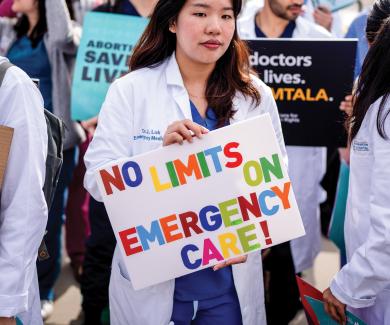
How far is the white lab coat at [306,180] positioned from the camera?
4.04 meters

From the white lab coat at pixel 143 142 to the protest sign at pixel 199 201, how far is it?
133 mm

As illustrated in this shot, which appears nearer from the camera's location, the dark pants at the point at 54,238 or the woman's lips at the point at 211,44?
the woman's lips at the point at 211,44

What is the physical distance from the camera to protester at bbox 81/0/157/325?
12.5 ft

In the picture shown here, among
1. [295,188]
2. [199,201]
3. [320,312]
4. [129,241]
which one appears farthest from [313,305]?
[295,188]

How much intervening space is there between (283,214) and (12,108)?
0.88 metres

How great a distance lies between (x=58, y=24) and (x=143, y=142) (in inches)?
71.6

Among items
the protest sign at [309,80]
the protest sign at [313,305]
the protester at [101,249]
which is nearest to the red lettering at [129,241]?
the protest sign at [313,305]

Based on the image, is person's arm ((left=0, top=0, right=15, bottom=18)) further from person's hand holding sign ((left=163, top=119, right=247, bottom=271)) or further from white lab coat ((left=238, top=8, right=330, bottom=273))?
person's hand holding sign ((left=163, top=119, right=247, bottom=271))

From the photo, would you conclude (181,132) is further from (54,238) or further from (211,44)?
(54,238)

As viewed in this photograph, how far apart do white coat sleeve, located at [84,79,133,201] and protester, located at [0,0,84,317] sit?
170 cm

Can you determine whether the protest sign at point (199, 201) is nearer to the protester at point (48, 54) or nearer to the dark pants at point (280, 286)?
the dark pants at point (280, 286)

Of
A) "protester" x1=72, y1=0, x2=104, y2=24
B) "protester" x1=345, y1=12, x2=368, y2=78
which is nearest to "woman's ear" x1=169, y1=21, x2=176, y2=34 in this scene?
"protester" x1=345, y1=12, x2=368, y2=78

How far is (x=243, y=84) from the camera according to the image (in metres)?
2.49

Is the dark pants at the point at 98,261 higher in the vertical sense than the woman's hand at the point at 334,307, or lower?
lower
